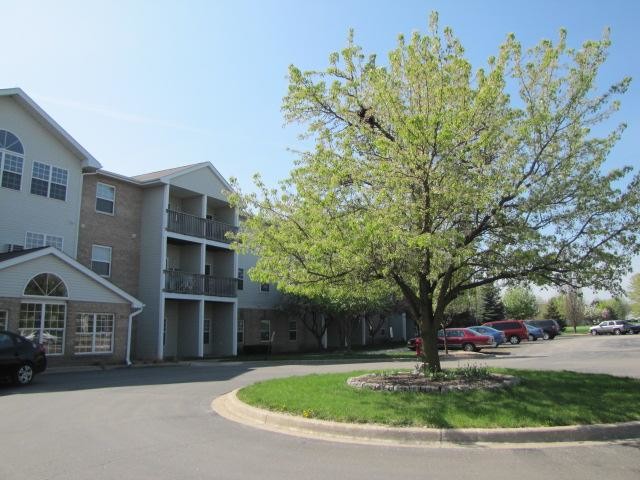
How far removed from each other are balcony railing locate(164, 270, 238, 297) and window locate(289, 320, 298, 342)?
8412 millimetres

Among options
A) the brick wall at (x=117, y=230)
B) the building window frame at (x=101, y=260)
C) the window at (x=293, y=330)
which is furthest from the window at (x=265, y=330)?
the building window frame at (x=101, y=260)

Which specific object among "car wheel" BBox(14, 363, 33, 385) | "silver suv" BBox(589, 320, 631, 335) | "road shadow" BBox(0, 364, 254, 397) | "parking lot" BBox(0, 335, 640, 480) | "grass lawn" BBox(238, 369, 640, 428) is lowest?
"parking lot" BBox(0, 335, 640, 480)

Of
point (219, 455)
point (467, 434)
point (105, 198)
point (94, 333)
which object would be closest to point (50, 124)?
point (105, 198)

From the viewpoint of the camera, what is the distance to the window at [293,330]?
1556 inches

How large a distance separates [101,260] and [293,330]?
16749mm

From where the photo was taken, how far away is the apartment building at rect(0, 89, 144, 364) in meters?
20.8

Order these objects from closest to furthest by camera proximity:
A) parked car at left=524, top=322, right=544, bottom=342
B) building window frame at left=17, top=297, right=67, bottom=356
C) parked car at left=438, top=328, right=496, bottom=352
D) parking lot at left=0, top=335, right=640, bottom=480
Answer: parking lot at left=0, top=335, right=640, bottom=480
building window frame at left=17, top=297, right=67, bottom=356
parked car at left=438, top=328, right=496, bottom=352
parked car at left=524, top=322, right=544, bottom=342

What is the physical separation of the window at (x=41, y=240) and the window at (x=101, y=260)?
2020 mm

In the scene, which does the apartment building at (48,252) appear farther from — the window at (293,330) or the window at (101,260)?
the window at (293,330)

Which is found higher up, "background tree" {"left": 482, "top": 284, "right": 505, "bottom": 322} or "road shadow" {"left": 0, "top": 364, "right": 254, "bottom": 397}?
"background tree" {"left": 482, "top": 284, "right": 505, "bottom": 322}

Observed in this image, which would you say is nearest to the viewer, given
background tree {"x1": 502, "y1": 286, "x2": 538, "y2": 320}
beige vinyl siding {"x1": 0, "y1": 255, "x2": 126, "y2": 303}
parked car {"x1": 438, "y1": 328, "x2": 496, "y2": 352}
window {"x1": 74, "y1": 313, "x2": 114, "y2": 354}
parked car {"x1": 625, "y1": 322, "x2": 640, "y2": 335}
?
beige vinyl siding {"x1": 0, "y1": 255, "x2": 126, "y2": 303}

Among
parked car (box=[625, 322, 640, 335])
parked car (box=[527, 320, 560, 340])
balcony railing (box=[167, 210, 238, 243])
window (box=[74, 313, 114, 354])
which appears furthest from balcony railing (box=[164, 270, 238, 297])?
parked car (box=[625, 322, 640, 335])

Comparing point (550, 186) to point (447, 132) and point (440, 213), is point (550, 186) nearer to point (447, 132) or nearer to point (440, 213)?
point (440, 213)

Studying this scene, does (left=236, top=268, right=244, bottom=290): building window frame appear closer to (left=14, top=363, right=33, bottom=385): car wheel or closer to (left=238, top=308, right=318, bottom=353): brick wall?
(left=238, top=308, right=318, bottom=353): brick wall
